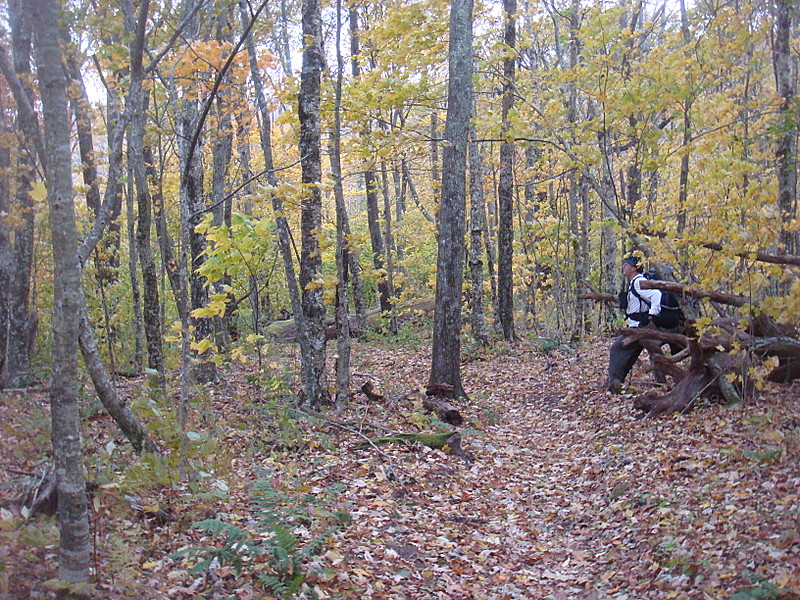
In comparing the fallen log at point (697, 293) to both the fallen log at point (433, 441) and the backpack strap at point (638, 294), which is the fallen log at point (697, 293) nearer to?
the backpack strap at point (638, 294)

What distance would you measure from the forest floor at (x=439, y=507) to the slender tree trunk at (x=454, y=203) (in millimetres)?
1371

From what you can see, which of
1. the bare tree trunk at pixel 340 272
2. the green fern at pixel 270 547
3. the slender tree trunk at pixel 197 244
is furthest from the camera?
the slender tree trunk at pixel 197 244

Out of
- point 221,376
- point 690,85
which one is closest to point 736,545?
point 690,85

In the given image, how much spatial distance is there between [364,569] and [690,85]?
7221mm

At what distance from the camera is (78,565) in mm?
3234

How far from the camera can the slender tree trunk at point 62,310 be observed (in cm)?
317

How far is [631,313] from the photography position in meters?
8.79

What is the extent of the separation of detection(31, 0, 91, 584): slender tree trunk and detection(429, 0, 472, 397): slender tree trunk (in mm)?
6592

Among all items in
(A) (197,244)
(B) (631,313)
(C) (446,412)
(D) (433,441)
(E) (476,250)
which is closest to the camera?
(D) (433,441)

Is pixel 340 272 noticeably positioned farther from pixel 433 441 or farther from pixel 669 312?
pixel 669 312

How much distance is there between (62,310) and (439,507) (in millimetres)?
4050

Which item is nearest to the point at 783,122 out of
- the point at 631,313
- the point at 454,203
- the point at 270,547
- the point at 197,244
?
the point at 631,313

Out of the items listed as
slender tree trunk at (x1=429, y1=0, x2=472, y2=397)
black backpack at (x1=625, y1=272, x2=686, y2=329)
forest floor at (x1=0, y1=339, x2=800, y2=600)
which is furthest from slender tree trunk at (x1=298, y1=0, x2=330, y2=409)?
black backpack at (x1=625, y1=272, x2=686, y2=329)

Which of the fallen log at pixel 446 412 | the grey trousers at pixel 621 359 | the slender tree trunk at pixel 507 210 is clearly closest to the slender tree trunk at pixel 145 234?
the fallen log at pixel 446 412
